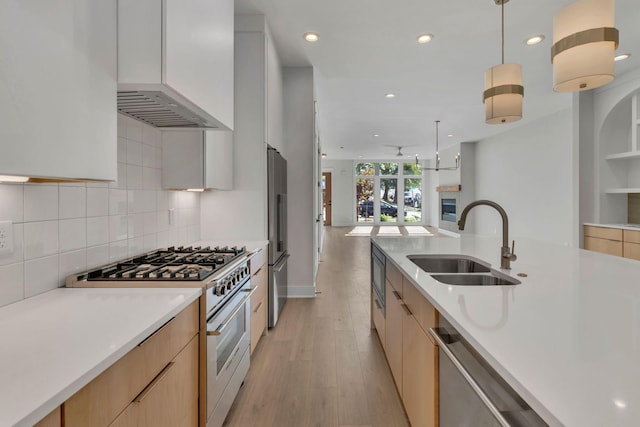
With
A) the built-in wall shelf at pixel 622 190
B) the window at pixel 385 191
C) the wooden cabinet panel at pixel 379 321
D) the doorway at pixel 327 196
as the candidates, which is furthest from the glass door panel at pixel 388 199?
the wooden cabinet panel at pixel 379 321

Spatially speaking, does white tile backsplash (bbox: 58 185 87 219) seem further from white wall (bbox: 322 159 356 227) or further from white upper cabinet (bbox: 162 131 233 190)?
white wall (bbox: 322 159 356 227)

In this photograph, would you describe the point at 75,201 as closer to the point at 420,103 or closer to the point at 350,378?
the point at 350,378

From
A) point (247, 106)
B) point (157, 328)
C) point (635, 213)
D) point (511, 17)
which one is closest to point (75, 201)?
point (157, 328)

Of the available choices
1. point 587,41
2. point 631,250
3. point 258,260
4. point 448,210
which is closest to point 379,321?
point 258,260

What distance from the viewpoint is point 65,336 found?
3.11 ft

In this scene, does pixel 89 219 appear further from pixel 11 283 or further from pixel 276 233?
pixel 276 233

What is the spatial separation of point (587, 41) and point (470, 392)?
5.87 feet

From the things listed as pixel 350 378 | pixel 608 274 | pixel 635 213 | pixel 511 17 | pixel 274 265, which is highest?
pixel 511 17

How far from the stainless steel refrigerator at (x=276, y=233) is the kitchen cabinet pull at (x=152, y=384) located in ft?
6.03

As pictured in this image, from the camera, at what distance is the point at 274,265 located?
316 centimetres

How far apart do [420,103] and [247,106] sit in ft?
11.9

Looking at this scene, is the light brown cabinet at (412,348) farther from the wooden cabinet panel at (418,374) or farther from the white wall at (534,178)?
the white wall at (534,178)

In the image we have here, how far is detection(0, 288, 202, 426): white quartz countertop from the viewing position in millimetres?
680

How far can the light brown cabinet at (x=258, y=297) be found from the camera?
2467mm
